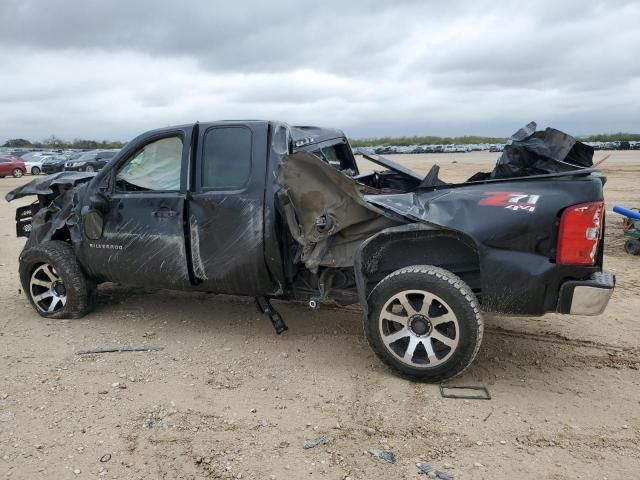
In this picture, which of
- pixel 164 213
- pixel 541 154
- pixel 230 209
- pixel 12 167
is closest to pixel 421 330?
pixel 541 154

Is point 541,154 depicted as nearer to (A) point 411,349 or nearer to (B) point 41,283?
(A) point 411,349

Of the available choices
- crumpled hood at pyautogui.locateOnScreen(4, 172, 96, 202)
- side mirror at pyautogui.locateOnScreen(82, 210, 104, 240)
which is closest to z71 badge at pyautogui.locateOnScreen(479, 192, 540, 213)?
side mirror at pyautogui.locateOnScreen(82, 210, 104, 240)

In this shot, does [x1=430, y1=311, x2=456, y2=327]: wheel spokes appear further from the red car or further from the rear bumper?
the red car

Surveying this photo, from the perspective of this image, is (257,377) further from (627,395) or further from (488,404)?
(627,395)

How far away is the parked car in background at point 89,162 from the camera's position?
2847 centimetres

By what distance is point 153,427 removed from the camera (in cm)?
336

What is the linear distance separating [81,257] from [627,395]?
15.7 feet

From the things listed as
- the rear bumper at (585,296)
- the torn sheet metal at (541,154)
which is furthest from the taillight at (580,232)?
the torn sheet metal at (541,154)

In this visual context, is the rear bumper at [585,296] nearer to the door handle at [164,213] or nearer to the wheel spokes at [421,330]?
the wheel spokes at [421,330]

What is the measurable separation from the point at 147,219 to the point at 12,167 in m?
31.6

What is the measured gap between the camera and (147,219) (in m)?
4.76

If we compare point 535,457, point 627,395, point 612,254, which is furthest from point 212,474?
point 612,254

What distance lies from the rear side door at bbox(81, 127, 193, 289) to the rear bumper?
3.01 m

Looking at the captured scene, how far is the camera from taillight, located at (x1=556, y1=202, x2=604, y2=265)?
3.37 meters
